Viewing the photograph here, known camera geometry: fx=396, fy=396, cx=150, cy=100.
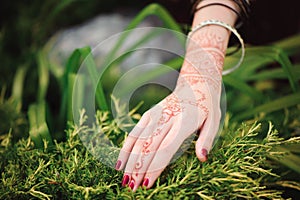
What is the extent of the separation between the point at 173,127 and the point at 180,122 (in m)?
0.01

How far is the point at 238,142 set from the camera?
703 mm

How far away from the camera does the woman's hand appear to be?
0.65 metres

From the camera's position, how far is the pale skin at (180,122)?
65 cm

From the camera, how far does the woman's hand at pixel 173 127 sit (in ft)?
2.14

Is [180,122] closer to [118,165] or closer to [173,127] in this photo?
[173,127]

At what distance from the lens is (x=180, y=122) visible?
0.68 metres

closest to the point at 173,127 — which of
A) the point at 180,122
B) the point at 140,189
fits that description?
the point at 180,122

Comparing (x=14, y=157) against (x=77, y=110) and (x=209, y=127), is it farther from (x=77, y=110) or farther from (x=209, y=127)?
(x=209, y=127)

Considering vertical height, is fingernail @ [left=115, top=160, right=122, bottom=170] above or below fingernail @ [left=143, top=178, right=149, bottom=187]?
above

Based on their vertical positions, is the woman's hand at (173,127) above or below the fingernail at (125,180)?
above

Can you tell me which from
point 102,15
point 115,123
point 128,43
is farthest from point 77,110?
point 102,15

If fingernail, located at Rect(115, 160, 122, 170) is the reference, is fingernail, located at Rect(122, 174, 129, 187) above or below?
below

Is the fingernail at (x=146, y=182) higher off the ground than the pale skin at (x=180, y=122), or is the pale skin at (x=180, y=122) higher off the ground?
the pale skin at (x=180, y=122)

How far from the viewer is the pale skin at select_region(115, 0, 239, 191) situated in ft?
2.14
